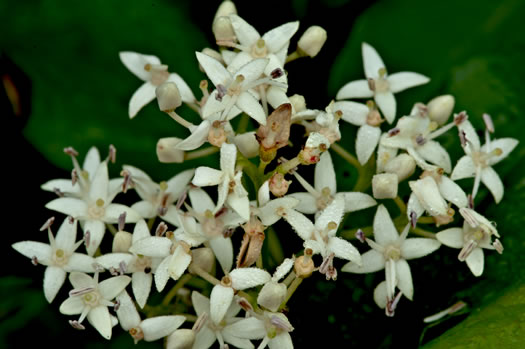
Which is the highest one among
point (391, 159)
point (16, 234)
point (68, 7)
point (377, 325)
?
point (68, 7)

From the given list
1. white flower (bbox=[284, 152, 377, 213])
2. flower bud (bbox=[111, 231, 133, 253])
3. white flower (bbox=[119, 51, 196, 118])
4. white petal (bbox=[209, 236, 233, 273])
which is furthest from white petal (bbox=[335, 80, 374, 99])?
flower bud (bbox=[111, 231, 133, 253])

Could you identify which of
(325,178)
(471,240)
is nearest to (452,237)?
(471,240)

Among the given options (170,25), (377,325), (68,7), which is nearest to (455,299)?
(377,325)

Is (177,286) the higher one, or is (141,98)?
(141,98)

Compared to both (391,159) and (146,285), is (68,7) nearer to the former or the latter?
(146,285)

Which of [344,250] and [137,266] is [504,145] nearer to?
[344,250]

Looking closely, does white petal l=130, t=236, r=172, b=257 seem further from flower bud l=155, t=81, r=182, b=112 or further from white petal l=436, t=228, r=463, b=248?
white petal l=436, t=228, r=463, b=248
